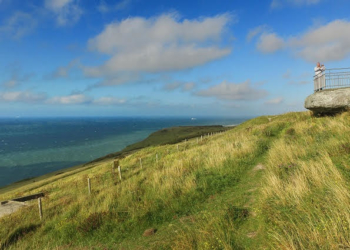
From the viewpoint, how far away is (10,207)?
13734mm

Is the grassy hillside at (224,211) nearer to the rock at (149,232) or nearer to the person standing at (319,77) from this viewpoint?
the rock at (149,232)

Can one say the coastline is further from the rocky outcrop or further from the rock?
the rocky outcrop

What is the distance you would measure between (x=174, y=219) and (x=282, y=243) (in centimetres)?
421

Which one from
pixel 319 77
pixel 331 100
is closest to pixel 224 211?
pixel 331 100

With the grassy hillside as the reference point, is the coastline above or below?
below

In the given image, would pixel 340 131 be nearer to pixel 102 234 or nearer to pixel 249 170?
pixel 249 170

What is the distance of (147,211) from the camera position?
789 cm

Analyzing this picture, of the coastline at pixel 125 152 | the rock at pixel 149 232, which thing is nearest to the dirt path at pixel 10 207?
the rock at pixel 149 232

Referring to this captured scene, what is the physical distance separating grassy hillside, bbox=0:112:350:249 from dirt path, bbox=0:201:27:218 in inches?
87.1

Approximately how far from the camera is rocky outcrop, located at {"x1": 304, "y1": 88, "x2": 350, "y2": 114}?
49.0 feet

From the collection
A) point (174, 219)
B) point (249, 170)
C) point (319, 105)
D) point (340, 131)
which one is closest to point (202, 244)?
point (174, 219)

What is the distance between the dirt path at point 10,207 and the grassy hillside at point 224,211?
87.1 inches

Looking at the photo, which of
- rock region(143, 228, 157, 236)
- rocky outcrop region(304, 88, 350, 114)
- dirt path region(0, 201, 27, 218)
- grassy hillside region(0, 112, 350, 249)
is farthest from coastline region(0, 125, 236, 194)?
rocky outcrop region(304, 88, 350, 114)

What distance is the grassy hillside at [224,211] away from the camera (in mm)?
4391
